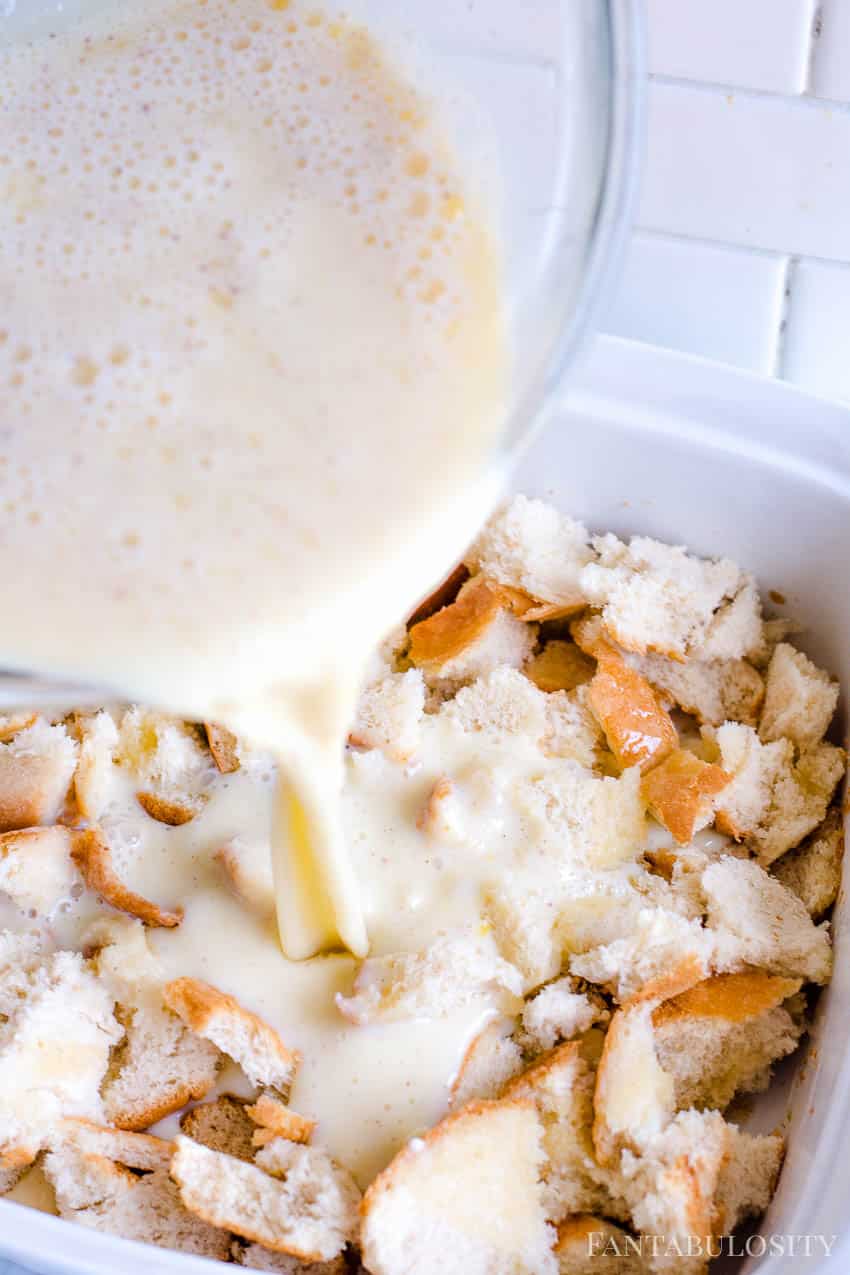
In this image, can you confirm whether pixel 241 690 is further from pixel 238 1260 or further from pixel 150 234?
pixel 238 1260

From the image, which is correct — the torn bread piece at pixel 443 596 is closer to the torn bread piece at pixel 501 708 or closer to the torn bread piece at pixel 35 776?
the torn bread piece at pixel 501 708

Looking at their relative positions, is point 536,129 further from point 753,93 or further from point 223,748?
point 223,748

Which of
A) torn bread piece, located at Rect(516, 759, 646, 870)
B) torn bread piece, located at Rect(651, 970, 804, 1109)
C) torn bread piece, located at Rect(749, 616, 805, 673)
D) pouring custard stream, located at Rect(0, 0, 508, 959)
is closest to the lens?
pouring custard stream, located at Rect(0, 0, 508, 959)

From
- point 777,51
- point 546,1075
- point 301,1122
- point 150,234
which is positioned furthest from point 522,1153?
point 777,51

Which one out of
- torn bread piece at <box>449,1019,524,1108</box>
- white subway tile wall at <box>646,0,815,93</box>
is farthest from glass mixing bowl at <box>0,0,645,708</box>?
torn bread piece at <box>449,1019,524,1108</box>

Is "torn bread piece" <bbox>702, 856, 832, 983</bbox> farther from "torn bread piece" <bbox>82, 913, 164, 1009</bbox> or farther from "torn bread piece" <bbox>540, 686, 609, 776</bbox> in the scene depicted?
"torn bread piece" <bbox>82, 913, 164, 1009</bbox>

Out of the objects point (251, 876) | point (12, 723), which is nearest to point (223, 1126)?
point (251, 876)

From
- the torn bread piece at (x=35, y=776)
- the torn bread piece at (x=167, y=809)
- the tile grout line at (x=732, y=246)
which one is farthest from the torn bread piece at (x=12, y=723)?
the tile grout line at (x=732, y=246)
